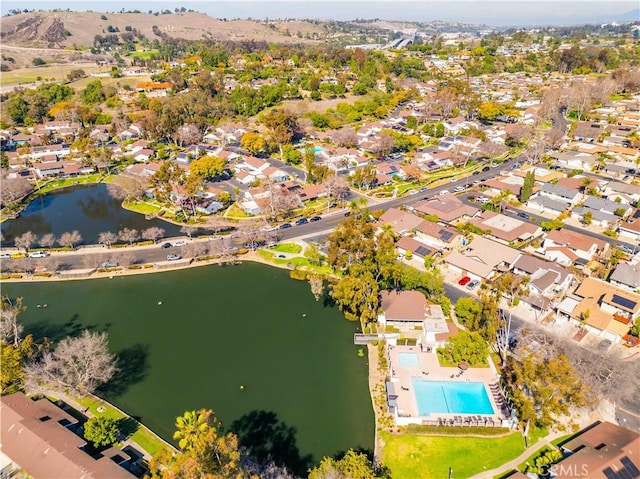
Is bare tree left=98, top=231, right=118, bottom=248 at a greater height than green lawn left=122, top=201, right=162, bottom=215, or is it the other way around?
bare tree left=98, top=231, right=118, bottom=248

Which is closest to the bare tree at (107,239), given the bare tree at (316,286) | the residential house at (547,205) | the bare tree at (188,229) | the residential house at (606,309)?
the bare tree at (188,229)

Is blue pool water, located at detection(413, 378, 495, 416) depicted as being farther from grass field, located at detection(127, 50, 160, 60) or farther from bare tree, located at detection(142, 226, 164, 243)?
grass field, located at detection(127, 50, 160, 60)

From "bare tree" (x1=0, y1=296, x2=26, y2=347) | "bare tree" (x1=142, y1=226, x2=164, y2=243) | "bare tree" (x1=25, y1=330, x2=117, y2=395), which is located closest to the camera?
"bare tree" (x1=25, y1=330, x2=117, y2=395)

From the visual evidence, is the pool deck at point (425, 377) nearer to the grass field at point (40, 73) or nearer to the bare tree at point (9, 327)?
the bare tree at point (9, 327)

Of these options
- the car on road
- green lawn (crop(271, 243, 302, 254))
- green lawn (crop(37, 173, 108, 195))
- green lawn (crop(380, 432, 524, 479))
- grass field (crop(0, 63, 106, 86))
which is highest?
grass field (crop(0, 63, 106, 86))

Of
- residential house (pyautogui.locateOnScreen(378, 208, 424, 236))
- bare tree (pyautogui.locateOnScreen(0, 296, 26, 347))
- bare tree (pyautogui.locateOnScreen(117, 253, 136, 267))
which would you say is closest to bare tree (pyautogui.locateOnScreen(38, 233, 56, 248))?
bare tree (pyautogui.locateOnScreen(117, 253, 136, 267))

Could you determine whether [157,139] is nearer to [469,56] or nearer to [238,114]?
[238,114]

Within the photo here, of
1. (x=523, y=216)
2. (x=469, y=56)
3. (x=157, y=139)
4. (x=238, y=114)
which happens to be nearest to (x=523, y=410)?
(x=523, y=216)
